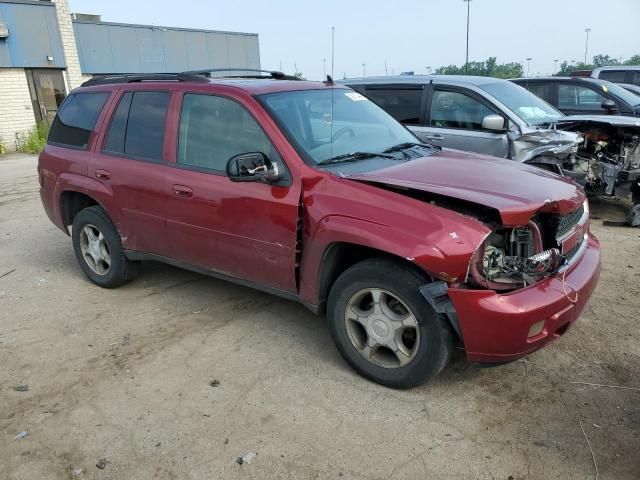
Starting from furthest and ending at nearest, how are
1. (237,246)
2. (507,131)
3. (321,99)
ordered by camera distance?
(507,131), (321,99), (237,246)

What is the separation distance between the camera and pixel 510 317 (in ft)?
9.50

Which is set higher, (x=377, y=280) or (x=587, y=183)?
(x=377, y=280)

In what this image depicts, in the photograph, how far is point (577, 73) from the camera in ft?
45.2

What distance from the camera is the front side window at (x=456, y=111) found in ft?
22.4

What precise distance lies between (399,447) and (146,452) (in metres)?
1.31

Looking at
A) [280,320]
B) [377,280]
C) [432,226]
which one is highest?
[432,226]

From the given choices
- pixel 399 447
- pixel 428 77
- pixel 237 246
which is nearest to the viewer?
pixel 399 447

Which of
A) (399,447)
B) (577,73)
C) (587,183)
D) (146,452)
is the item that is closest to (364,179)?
(399,447)

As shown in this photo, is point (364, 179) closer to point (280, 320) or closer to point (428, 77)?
point (280, 320)

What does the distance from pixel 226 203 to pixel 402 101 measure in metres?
4.22

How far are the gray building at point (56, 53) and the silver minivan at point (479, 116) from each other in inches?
515

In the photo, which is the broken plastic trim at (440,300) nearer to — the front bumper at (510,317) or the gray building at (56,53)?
the front bumper at (510,317)

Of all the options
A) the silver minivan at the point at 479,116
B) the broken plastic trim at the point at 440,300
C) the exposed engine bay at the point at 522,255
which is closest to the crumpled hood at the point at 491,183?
the exposed engine bay at the point at 522,255

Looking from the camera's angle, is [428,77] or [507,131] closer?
[507,131]
